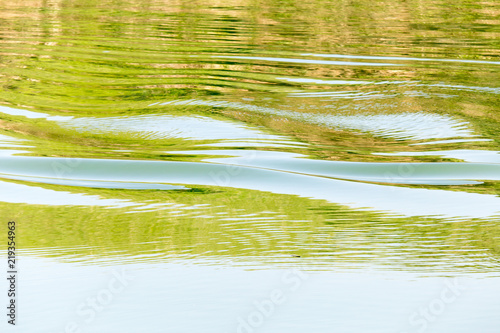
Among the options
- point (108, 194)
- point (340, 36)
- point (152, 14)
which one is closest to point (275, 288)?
point (108, 194)

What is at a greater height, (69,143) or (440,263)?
(69,143)

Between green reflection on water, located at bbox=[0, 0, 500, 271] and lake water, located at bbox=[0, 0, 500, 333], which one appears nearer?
lake water, located at bbox=[0, 0, 500, 333]


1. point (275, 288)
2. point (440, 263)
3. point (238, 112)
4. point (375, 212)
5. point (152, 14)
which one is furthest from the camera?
point (152, 14)

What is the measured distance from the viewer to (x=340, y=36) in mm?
6375

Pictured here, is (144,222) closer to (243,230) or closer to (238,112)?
(243,230)

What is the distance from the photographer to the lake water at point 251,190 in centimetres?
146

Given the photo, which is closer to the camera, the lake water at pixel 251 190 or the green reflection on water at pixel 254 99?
the lake water at pixel 251 190

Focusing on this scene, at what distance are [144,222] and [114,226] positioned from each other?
0.29 feet

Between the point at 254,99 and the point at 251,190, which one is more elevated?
the point at 254,99

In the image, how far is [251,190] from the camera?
7.32ft

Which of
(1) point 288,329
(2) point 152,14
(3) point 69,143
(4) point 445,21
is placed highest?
(2) point 152,14

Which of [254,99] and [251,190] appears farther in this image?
[254,99]

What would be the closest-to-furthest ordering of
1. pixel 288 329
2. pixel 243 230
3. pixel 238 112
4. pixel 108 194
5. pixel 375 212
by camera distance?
pixel 288 329 < pixel 243 230 < pixel 375 212 < pixel 108 194 < pixel 238 112

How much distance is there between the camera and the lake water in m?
1.46
